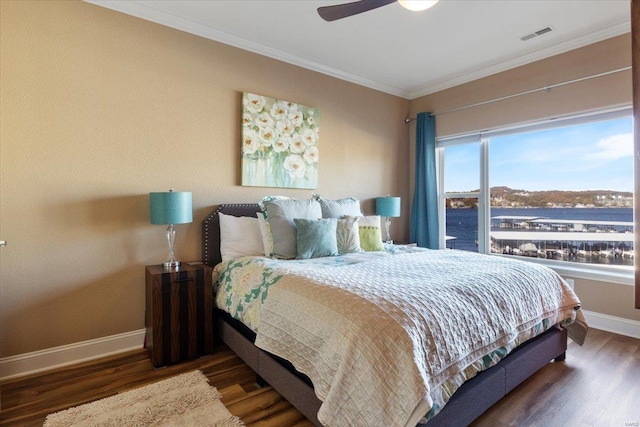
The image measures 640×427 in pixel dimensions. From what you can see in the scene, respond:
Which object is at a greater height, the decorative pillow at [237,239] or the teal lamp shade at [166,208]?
the teal lamp shade at [166,208]

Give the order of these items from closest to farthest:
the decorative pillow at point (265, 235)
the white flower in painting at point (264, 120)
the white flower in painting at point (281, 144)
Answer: the decorative pillow at point (265, 235) → the white flower in painting at point (264, 120) → the white flower in painting at point (281, 144)

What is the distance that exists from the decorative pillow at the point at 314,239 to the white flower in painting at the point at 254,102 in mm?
1230

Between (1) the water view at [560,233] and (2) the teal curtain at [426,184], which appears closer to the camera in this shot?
(1) the water view at [560,233]

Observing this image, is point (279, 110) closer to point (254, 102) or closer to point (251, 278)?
point (254, 102)

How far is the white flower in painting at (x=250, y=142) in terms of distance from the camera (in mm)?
3090

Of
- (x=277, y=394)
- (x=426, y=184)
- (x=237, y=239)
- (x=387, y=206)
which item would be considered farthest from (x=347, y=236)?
(x=426, y=184)

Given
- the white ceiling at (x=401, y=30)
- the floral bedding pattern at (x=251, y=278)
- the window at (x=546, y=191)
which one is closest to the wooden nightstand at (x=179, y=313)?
the floral bedding pattern at (x=251, y=278)

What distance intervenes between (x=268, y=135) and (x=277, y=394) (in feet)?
7.56

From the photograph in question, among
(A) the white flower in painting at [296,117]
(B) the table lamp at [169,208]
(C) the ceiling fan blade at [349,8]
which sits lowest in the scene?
(B) the table lamp at [169,208]

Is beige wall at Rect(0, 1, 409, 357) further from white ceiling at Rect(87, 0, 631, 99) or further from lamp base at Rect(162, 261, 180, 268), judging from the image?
lamp base at Rect(162, 261, 180, 268)

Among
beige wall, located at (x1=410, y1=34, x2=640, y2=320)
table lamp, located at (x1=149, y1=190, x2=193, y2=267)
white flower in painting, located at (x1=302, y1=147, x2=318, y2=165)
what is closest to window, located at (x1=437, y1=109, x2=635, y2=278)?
beige wall, located at (x1=410, y1=34, x2=640, y2=320)

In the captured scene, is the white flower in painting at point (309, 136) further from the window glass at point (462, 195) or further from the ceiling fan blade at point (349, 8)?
the window glass at point (462, 195)

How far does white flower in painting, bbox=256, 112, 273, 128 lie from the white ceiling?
25.2 inches

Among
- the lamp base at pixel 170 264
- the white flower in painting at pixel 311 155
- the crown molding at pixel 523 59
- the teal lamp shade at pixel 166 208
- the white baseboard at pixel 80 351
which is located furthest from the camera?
the white flower in painting at pixel 311 155
